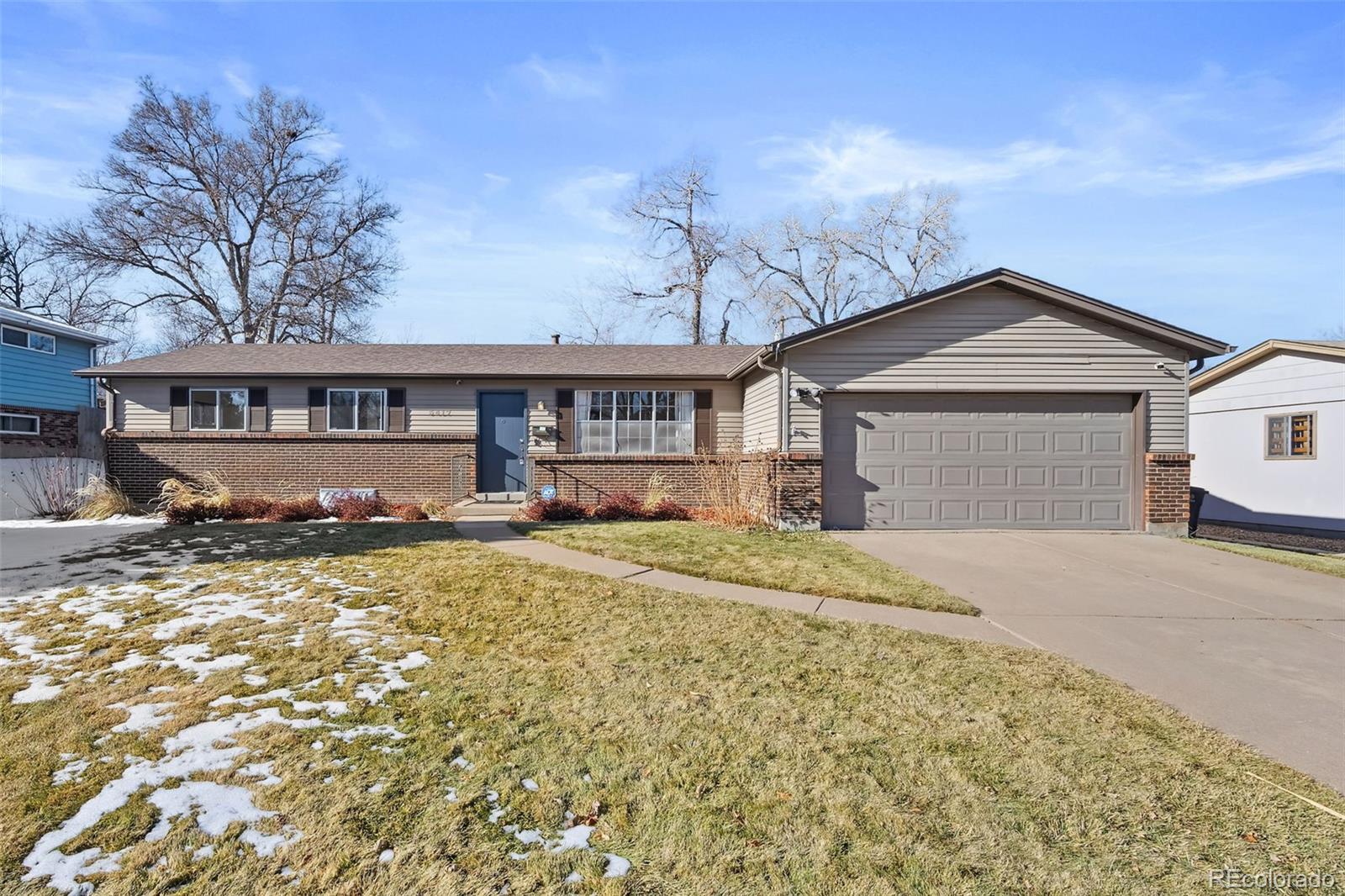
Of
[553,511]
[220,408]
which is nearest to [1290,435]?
[553,511]

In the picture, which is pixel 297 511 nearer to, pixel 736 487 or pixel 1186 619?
pixel 736 487

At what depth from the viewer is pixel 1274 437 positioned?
1440 centimetres

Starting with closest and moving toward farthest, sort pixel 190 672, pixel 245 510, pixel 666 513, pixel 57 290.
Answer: pixel 190 672
pixel 245 510
pixel 666 513
pixel 57 290

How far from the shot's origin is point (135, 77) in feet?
75.6

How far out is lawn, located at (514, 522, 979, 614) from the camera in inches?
239

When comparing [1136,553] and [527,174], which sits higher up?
[527,174]

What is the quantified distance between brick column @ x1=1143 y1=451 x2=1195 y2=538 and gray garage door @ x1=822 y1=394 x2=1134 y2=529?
0.88 ft

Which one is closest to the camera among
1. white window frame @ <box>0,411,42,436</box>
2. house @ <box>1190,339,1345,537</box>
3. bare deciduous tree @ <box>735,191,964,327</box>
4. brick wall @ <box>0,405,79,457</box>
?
house @ <box>1190,339,1345,537</box>

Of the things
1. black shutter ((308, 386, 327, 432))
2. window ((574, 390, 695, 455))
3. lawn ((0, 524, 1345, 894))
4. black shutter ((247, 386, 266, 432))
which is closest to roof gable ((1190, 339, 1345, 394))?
window ((574, 390, 695, 455))

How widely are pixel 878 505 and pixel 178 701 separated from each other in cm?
928

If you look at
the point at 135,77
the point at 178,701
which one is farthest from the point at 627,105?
the point at 135,77

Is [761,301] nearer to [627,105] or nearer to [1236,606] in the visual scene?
[627,105]

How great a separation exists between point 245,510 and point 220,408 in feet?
14.2

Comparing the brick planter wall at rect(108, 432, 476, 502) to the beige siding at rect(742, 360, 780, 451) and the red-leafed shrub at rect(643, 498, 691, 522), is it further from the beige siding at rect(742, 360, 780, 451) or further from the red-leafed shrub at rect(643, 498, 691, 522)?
the beige siding at rect(742, 360, 780, 451)
